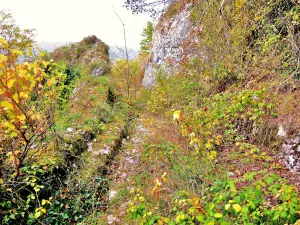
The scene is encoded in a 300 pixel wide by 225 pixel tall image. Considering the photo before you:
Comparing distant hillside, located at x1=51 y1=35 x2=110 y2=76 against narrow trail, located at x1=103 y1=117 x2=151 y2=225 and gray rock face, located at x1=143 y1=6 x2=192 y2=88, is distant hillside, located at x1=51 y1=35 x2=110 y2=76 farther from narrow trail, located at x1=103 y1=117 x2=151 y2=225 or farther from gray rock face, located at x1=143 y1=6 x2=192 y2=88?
narrow trail, located at x1=103 y1=117 x2=151 y2=225

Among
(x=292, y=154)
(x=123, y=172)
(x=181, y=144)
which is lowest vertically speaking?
(x=123, y=172)

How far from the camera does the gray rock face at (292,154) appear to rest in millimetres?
3633

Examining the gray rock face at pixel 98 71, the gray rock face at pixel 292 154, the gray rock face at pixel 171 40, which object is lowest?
the gray rock face at pixel 292 154

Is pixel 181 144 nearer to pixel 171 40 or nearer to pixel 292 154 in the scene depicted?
pixel 292 154

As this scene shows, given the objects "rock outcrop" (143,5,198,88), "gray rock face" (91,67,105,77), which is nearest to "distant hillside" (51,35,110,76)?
"gray rock face" (91,67,105,77)

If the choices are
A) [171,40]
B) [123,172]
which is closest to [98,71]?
[171,40]

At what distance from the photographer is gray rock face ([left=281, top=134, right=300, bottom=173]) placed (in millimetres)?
3633

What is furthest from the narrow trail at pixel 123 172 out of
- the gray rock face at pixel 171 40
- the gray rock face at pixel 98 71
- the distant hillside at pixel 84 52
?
the distant hillside at pixel 84 52

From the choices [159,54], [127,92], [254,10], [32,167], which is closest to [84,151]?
[32,167]

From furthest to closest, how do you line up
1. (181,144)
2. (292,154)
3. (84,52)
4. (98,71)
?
(84,52) → (98,71) → (181,144) → (292,154)

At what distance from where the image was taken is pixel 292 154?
12.3ft

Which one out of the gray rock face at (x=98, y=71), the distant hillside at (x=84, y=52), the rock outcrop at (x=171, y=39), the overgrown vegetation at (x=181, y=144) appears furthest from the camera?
the distant hillside at (x=84, y=52)

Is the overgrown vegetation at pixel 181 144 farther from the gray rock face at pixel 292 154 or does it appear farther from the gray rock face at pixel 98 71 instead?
the gray rock face at pixel 98 71

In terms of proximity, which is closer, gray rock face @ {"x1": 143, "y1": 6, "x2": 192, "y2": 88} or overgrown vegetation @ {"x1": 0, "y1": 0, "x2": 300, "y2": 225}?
overgrown vegetation @ {"x1": 0, "y1": 0, "x2": 300, "y2": 225}
